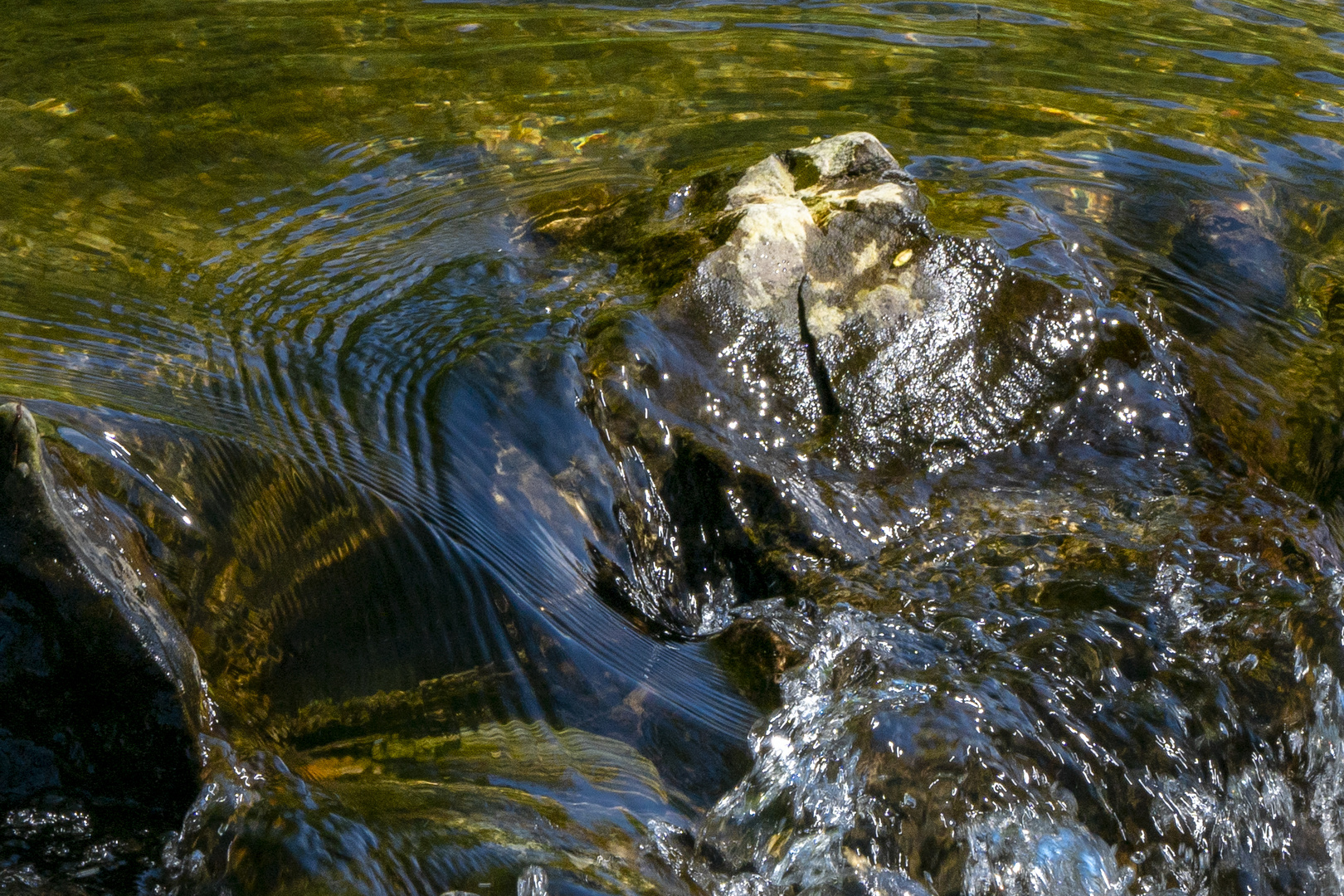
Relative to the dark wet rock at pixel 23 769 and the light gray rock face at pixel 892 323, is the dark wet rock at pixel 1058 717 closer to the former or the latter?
the light gray rock face at pixel 892 323

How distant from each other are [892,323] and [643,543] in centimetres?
98

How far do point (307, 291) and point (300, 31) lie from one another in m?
2.76

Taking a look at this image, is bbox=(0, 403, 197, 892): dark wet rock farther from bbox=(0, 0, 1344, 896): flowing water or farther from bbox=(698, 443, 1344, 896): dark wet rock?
bbox=(698, 443, 1344, 896): dark wet rock

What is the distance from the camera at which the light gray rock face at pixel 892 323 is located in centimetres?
306

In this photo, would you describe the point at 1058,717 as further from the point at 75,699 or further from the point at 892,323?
the point at 75,699

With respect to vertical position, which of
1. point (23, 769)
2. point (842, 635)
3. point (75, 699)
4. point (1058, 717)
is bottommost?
point (1058, 717)

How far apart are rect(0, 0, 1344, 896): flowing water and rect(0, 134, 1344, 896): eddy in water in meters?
0.01

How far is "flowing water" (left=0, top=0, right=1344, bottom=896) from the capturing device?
2.09 metres

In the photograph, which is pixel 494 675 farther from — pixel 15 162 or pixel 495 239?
pixel 15 162

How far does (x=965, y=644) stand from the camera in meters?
2.59

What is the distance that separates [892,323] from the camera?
3.14 metres

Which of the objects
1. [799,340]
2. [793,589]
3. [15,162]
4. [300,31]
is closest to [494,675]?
[793,589]

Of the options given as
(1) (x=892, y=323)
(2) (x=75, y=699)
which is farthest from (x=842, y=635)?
(2) (x=75, y=699)

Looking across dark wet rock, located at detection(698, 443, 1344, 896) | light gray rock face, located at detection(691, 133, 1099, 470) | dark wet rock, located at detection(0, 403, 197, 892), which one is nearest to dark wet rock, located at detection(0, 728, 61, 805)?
dark wet rock, located at detection(0, 403, 197, 892)
